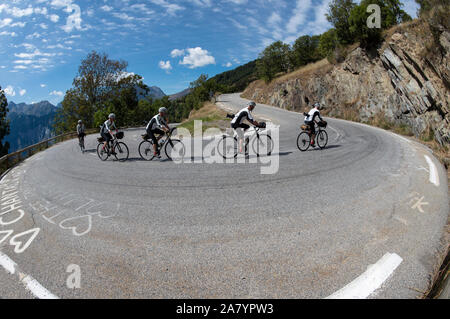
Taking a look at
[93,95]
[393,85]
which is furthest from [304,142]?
[93,95]

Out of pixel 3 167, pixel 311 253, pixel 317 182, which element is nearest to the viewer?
pixel 311 253

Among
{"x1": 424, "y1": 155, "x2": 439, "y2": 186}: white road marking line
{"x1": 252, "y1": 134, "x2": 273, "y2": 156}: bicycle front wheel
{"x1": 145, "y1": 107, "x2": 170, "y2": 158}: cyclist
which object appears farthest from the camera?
{"x1": 252, "y1": 134, "x2": 273, "y2": 156}: bicycle front wheel

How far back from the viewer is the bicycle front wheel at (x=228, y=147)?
33.3ft

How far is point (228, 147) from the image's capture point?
34.3 ft

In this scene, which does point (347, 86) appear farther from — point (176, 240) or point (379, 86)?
point (176, 240)

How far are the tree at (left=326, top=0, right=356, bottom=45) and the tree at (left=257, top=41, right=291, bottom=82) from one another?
82.5 feet

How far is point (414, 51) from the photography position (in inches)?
685

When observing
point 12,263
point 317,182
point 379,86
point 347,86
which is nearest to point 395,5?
point 347,86

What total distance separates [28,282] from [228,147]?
8.05m

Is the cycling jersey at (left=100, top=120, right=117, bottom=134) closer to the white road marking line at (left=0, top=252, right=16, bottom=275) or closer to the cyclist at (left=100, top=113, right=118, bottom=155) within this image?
the cyclist at (left=100, top=113, right=118, bottom=155)

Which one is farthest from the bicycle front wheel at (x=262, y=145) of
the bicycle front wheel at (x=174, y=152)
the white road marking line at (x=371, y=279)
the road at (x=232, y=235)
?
the white road marking line at (x=371, y=279)

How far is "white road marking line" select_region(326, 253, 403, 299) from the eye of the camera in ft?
8.85

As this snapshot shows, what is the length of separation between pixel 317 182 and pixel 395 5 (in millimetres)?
35866

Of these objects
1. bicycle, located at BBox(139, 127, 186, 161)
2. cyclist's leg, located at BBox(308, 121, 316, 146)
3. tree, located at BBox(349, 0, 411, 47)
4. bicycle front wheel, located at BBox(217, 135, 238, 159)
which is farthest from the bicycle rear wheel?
tree, located at BBox(349, 0, 411, 47)
